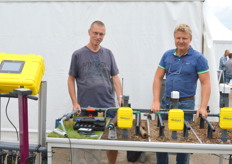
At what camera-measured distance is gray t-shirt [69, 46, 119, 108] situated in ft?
8.27

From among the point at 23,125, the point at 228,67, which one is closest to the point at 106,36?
the point at 23,125

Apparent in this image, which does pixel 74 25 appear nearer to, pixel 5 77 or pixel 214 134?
pixel 5 77

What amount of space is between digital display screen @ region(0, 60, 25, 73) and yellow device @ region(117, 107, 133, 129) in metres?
0.68

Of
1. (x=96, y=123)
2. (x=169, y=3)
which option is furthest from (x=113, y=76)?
(x=169, y=3)

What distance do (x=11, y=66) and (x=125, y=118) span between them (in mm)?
789

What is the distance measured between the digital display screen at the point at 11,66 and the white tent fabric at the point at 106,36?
6.08 feet

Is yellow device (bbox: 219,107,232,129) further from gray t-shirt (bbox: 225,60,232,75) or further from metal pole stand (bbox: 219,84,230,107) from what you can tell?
gray t-shirt (bbox: 225,60,232,75)

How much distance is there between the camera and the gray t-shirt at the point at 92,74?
8.27 feet

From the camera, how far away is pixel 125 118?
1.66 m

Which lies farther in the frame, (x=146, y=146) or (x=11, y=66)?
(x=11, y=66)

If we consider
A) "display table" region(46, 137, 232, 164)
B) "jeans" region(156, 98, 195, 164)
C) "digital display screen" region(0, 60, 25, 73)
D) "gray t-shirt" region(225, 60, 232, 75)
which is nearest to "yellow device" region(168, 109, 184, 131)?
"display table" region(46, 137, 232, 164)

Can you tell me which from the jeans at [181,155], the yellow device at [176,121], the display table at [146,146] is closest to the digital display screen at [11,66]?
the display table at [146,146]

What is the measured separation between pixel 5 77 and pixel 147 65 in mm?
2151

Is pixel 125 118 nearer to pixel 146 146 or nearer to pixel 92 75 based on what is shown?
pixel 146 146
